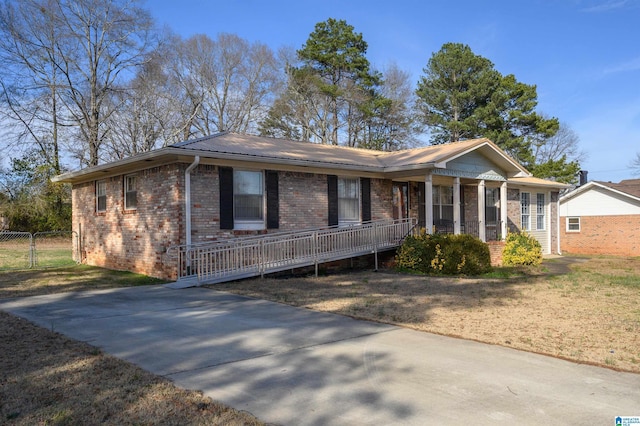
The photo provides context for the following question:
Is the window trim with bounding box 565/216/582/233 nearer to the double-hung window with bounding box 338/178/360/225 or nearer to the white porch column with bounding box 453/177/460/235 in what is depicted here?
the white porch column with bounding box 453/177/460/235

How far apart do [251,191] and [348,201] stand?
3.79 m

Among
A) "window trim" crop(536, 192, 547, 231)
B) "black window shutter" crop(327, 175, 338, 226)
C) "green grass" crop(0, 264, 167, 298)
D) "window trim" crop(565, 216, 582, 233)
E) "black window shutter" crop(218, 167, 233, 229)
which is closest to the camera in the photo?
"green grass" crop(0, 264, 167, 298)

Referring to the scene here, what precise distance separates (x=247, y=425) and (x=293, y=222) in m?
11.1

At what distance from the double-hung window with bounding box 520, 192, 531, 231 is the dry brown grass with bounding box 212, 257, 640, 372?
873 cm

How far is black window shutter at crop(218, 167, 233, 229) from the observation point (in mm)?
13203

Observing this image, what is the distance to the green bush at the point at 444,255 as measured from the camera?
47.0 feet

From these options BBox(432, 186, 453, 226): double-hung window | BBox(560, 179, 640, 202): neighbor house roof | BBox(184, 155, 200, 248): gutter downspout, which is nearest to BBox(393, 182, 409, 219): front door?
BBox(432, 186, 453, 226): double-hung window

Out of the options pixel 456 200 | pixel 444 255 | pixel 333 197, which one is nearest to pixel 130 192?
pixel 333 197

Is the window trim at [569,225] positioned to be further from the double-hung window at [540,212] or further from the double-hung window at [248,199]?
the double-hung window at [248,199]

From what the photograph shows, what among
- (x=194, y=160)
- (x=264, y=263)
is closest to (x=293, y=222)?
(x=264, y=263)

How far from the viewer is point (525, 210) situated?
940 inches

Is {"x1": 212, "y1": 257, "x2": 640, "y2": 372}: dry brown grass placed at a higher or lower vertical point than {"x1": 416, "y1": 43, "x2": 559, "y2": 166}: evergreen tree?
lower

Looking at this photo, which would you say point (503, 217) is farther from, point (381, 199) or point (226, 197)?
point (226, 197)

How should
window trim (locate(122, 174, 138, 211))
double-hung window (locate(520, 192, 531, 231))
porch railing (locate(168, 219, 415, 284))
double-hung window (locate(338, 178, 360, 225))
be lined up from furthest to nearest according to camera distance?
double-hung window (locate(520, 192, 531, 231)) < double-hung window (locate(338, 178, 360, 225)) < window trim (locate(122, 174, 138, 211)) < porch railing (locate(168, 219, 415, 284))
